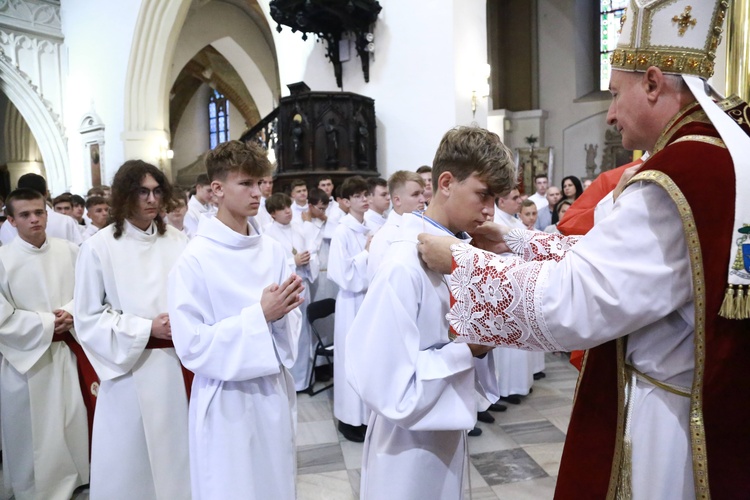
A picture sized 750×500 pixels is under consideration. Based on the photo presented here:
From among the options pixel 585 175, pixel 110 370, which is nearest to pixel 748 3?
pixel 110 370

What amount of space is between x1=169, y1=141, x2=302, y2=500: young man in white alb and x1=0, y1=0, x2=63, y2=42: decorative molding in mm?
15535

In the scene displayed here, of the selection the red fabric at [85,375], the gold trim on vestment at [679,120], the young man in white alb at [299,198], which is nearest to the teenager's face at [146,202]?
the red fabric at [85,375]

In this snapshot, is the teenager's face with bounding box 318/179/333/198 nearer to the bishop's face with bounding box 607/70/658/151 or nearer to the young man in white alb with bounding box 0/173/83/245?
the young man in white alb with bounding box 0/173/83/245

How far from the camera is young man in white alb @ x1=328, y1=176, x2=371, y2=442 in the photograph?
159 inches

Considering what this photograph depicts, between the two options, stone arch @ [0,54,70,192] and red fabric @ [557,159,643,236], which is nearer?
red fabric @ [557,159,643,236]

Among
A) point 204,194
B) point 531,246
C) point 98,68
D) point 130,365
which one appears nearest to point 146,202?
point 130,365

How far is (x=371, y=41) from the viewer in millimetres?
8203

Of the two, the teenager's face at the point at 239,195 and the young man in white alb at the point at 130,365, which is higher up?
the teenager's face at the point at 239,195

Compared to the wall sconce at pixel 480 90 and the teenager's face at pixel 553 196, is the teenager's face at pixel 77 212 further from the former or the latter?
the teenager's face at pixel 553 196

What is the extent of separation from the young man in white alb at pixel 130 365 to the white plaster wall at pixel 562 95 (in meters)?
13.6

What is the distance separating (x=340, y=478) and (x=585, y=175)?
1293cm

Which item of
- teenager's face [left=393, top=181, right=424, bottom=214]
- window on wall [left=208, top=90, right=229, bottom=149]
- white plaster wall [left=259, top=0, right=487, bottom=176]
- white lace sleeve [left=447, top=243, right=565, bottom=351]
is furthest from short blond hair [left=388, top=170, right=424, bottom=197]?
window on wall [left=208, top=90, right=229, bottom=149]

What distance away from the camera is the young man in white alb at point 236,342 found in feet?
6.73

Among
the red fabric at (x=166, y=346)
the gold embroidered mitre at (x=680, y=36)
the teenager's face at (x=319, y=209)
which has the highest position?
the gold embroidered mitre at (x=680, y=36)
